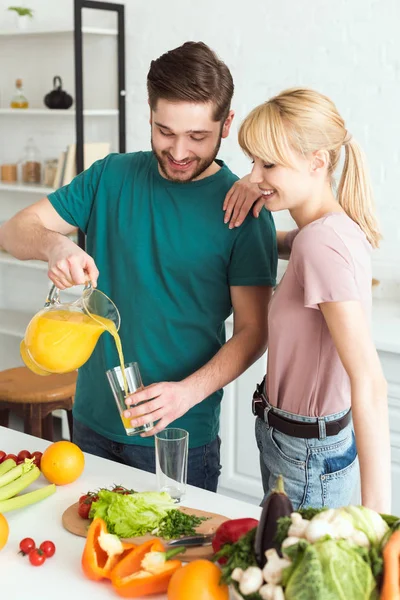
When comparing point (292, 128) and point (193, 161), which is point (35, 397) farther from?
point (292, 128)

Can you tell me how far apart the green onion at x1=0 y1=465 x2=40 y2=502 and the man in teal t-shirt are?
33 centimetres

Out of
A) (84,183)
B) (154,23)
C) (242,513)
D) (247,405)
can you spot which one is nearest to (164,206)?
(84,183)

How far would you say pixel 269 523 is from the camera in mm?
1078

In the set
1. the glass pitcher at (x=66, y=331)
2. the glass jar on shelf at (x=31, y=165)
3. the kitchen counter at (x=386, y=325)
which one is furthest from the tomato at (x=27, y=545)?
the glass jar on shelf at (x=31, y=165)

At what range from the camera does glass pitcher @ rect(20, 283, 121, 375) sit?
1581 mm

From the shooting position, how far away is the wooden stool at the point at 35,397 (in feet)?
10.3

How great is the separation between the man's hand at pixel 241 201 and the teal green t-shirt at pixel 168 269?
0.03m

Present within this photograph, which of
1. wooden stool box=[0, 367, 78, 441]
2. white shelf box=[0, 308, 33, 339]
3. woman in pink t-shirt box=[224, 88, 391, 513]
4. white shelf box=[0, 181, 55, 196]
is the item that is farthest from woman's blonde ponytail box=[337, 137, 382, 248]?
white shelf box=[0, 308, 33, 339]

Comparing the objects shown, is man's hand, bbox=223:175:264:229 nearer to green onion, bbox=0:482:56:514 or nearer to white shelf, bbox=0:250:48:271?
green onion, bbox=0:482:56:514

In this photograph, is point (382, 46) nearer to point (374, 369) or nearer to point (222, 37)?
point (222, 37)

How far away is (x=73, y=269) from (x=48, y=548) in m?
0.53

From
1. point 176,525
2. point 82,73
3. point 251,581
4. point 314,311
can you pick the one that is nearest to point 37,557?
point 176,525

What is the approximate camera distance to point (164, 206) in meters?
1.88

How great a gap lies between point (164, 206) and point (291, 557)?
104 cm
